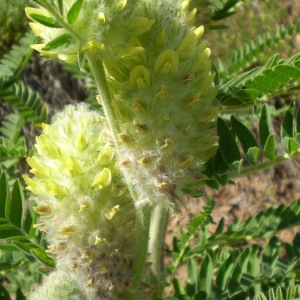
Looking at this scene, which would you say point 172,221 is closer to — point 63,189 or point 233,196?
point 233,196

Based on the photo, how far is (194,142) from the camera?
130 centimetres

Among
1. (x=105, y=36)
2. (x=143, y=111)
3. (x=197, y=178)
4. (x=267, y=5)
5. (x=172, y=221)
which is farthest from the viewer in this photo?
(x=267, y=5)

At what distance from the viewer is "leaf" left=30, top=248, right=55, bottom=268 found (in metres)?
1.49

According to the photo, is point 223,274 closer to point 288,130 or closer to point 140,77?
point 288,130

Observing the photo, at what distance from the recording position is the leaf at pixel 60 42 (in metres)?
1.06

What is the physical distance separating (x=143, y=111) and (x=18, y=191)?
57 cm

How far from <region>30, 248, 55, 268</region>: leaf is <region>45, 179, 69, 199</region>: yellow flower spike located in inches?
11.1

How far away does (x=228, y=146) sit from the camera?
1.45 m

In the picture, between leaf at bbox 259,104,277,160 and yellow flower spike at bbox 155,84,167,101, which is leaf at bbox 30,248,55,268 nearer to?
yellow flower spike at bbox 155,84,167,101

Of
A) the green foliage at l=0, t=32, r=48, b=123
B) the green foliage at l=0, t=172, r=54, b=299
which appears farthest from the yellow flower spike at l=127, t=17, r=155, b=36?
the green foliage at l=0, t=32, r=48, b=123

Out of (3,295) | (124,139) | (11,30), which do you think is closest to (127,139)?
(124,139)

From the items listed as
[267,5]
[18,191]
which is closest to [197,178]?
[18,191]

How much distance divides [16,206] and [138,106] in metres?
0.59

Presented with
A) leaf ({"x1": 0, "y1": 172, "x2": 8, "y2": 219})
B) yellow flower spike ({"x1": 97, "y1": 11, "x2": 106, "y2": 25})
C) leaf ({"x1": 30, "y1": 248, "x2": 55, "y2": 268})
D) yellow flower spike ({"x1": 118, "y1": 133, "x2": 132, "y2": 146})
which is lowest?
leaf ({"x1": 30, "y1": 248, "x2": 55, "y2": 268})
